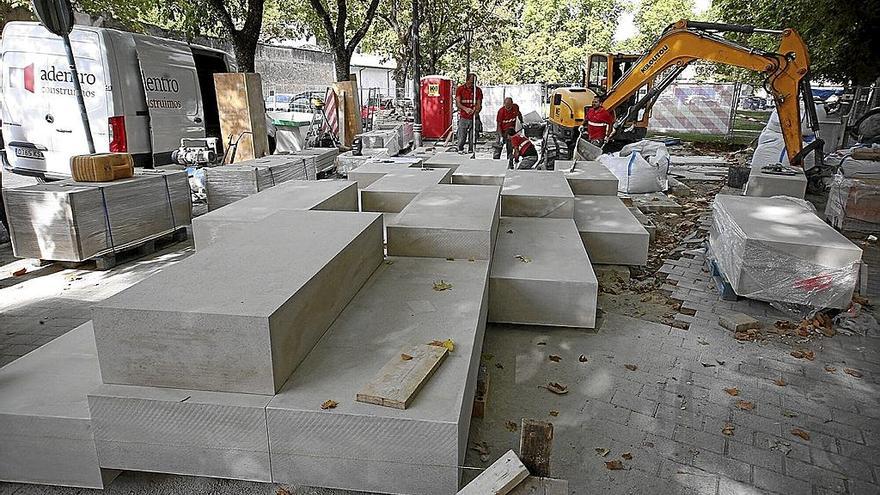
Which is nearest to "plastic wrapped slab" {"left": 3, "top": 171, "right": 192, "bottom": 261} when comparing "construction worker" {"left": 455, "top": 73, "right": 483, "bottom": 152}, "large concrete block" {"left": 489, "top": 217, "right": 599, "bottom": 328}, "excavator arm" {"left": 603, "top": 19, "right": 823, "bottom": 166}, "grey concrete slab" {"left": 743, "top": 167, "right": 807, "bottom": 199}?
"large concrete block" {"left": 489, "top": 217, "right": 599, "bottom": 328}

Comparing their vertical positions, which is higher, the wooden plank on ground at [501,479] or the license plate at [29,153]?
the license plate at [29,153]

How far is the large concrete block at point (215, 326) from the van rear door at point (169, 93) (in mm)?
6645

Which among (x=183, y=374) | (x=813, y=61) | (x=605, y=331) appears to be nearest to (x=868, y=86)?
(x=813, y=61)

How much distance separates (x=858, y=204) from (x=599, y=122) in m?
5.75

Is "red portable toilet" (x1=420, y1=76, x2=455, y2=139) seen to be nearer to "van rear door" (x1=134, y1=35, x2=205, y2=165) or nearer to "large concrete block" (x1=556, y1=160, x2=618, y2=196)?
"van rear door" (x1=134, y1=35, x2=205, y2=165)

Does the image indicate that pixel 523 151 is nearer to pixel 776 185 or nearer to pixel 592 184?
pixel 592 184

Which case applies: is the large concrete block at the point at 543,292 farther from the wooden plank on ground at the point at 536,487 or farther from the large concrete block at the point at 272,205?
the wooden plank on ground at the point at 536,487

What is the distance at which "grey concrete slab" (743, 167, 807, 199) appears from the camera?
9.45m

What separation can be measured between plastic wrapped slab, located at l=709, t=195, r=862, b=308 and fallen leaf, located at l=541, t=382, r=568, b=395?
270 centimetres

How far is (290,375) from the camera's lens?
3291 mm

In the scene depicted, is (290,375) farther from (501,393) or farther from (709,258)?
(709,258)

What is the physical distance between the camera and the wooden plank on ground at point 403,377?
304cm

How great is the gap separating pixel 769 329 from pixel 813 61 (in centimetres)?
1156

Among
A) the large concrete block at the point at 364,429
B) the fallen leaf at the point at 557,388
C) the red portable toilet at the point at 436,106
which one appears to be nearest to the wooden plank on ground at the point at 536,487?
the large concrete block at the point at 364,429
